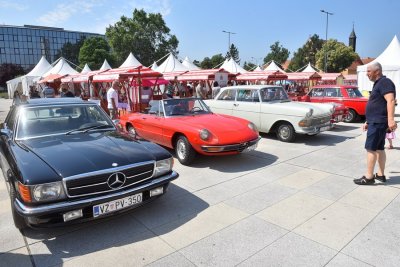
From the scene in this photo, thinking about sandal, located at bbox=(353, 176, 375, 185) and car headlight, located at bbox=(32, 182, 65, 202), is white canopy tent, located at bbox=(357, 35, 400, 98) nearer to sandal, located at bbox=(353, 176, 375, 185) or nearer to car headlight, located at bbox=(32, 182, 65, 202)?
sandal, located at bbox=(353, 176, 375, 185)

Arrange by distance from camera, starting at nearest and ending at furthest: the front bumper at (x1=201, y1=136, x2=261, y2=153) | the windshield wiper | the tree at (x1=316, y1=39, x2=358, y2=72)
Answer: the windshield wiper
the front bumper at (x1=201, y1=136, x2=261, y2=153)
the tree at (x1=316, y1=39, x2=358, y2=72)

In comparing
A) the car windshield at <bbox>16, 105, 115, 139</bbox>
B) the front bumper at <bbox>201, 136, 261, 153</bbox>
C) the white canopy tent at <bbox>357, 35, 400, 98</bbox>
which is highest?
the white canopy tent at <bbox>357, 35, 400, 98</bbox>

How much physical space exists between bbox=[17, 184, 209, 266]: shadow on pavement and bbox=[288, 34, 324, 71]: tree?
65.9m

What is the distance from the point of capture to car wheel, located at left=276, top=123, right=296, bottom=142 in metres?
8.10

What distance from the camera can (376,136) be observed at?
4.54 meters

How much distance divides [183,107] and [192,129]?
1.21 m

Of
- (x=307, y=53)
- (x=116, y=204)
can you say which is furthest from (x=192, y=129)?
(x=307, y=53)

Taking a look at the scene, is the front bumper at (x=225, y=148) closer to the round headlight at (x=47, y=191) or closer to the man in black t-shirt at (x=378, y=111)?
the man in black t-shirt at (x=378, y=111)

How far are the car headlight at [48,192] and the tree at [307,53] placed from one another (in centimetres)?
6703

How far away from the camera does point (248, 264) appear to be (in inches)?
110

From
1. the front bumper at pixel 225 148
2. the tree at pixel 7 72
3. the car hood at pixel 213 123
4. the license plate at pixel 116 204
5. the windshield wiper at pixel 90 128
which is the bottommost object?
the license plate at pixel 116 204

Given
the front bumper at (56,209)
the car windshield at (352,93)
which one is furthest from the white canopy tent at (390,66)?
the front bumper at (56,209)

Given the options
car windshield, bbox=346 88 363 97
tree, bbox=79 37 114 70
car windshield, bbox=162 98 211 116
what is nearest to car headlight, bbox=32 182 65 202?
car windshield, bbox=162 98 211 116

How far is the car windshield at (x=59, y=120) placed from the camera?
4082 millimetres
